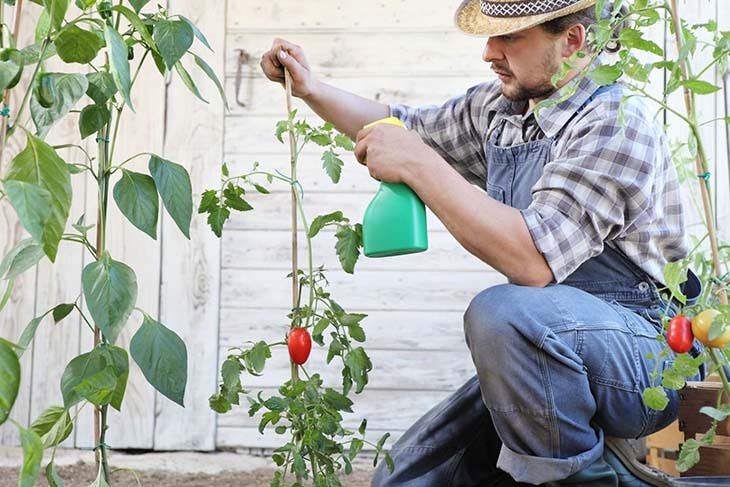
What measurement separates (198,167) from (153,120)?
0.66 feet

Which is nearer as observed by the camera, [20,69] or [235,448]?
[20,69]

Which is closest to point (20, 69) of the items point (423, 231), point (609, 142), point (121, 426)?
point (423, 231)

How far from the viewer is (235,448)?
300cm

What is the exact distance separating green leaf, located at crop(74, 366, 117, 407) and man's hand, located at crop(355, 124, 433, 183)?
67 centimetres

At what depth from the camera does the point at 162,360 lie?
132 centimetres

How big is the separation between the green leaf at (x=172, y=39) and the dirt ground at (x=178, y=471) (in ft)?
4.98

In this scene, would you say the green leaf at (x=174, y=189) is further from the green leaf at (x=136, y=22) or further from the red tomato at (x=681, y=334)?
the red tomato at (x=681, y=334)

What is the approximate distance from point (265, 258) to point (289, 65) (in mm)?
1075

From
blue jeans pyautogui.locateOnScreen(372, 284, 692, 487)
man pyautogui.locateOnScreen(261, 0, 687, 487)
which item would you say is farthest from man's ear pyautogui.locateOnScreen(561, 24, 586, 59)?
blue jeans pyautogui.locateOnScreen(372, 284, 692, 487)

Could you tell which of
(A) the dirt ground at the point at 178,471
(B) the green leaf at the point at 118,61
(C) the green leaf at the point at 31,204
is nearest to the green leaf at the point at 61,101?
(B) the green leaf at the point at 118,61

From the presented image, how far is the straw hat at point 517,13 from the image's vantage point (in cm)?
186

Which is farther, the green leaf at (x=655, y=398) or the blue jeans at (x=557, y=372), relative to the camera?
the blue jeans at (x=557, y=372)

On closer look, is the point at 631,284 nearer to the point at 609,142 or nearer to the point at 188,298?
the point at 609,142

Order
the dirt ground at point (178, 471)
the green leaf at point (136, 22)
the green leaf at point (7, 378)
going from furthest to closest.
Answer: the dirt ground at point (178, 471) < the green leaf at point (136, 22) < the green leaf at point (7, 378)
